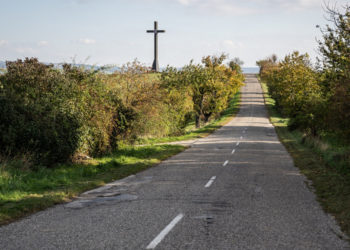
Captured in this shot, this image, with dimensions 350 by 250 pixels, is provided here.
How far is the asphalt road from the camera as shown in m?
6.09

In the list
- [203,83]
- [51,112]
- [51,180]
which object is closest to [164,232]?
[51,180]

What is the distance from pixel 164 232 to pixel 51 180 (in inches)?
262

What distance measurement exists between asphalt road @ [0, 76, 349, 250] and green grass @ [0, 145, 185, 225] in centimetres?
47

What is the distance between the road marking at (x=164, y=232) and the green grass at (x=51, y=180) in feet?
10.4

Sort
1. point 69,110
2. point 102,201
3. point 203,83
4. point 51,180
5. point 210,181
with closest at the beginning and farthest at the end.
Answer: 1. point 102,201
2. point 51,180
3. point 210,181
4. point 69,110
5. point 203,83

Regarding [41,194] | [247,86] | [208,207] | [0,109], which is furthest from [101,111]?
[247,86]

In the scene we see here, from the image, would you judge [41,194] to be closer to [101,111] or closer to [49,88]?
[49,88]

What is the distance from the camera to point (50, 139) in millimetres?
14125

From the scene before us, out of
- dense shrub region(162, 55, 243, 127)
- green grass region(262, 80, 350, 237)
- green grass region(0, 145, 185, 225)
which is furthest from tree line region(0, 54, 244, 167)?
dense shrub region(162, 55, 243, 127)

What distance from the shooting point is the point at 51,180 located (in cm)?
1211

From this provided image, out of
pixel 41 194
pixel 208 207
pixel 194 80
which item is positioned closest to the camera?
pixel 208 207

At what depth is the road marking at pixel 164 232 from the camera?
589 centimetres

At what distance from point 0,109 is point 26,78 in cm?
229

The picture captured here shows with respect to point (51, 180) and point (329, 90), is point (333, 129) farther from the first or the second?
point (51, 180)
